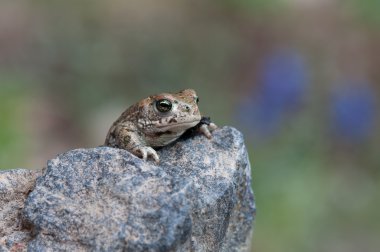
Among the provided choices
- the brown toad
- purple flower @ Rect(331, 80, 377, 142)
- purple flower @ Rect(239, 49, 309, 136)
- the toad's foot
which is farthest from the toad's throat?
purple flower @ Rect(331, 80, 377, 142)

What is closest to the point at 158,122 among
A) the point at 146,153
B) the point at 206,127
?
the point at 206,127

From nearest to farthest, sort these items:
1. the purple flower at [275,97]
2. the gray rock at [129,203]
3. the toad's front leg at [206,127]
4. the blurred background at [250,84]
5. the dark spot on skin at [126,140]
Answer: the gray rock at [129,203] → the toad's front leg at [206,127] → the dark spot on skin at [126,140] → the blurred background at [250,84] → the purple flower at [275,97]

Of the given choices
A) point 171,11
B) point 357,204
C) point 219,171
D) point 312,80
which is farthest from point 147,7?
point 219,171

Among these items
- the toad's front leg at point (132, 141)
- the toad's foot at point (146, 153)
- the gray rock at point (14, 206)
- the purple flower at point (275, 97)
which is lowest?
the gray rock at point (14, 206)

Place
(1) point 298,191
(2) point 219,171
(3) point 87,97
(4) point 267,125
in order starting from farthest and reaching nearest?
(3) point 87,97, (4) point 267,125, (1) point 298,191, (2) point 219,171

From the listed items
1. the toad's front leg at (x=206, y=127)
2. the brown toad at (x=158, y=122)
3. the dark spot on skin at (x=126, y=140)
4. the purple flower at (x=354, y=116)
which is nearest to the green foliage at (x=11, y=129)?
the brown toad at (x=158, y=122)

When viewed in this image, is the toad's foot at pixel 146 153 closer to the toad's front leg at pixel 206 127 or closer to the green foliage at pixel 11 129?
the toad's front leg at pixel 206 127

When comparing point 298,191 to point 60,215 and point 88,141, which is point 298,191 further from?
point 60,215
